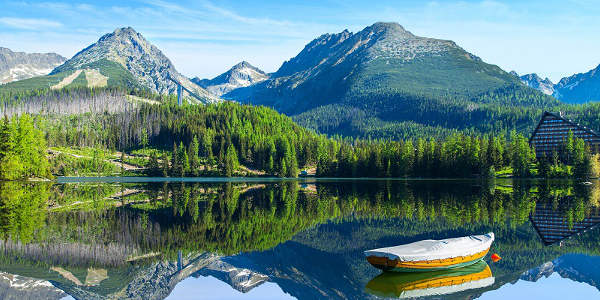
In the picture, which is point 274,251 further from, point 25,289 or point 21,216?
point 21,216

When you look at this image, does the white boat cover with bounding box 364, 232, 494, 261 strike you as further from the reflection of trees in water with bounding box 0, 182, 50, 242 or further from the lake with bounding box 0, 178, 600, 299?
the reflection of trees in water with bounding box 0, 182, 50, 242

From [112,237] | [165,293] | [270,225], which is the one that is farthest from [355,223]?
[165,293]

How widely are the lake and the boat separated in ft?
2.72

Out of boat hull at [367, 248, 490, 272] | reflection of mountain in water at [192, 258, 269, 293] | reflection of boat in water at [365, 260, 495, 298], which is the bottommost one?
reflection of mountain in water at [192, 258, 269, 293]

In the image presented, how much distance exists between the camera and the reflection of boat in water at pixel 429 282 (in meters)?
32.2

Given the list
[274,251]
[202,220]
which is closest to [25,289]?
[274,251]

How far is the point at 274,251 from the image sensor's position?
45469mm

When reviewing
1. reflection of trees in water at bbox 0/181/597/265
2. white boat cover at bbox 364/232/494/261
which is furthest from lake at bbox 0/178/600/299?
white boat cover at bbox 364/232/494/261

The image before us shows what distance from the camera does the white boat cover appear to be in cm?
3484

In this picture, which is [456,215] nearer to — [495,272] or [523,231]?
[523,231]

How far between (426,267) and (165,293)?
18.3 meters

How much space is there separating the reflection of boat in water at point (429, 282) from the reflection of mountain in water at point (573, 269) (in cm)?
385

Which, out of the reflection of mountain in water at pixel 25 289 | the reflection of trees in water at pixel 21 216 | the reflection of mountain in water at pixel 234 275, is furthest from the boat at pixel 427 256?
the reflection of trees in water at pixel 21 216

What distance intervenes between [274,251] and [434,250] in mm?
15596
